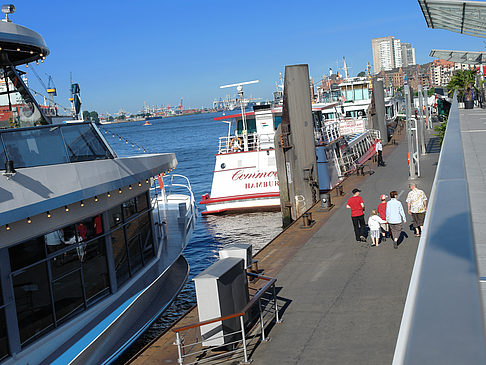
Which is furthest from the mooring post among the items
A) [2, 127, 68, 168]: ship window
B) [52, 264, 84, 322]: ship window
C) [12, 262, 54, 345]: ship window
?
[12, 262, 54, 345]: ship window

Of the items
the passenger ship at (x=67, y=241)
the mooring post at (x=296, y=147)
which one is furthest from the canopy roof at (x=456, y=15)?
the passenger ship at (x=67, y=241)

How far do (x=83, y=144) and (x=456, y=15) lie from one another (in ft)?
58.2

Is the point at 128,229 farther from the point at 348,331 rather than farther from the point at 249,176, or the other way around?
the point at 249,176

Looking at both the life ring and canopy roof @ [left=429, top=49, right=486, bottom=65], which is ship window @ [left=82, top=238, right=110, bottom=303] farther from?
canopy roof @ [left=429, top=49, right=486, bottom=65]

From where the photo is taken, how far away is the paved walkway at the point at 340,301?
24.9 feet

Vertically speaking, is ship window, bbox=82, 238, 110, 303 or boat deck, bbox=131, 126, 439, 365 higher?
ship window, bbox=82, 238, 110, 303

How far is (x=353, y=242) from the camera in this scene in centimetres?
1369

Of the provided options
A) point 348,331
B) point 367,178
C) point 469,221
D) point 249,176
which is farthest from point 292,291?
point 249,176

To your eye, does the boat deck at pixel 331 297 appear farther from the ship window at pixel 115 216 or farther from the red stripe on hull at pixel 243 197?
the red stripe on hull at pixel 243 197

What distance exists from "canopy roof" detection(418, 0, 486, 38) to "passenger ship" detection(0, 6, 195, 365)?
45.5 feet

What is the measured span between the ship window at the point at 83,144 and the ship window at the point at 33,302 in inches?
75.4

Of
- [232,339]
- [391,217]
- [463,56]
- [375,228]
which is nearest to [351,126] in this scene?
[463,56]

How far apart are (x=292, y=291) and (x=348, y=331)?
229 centimetres

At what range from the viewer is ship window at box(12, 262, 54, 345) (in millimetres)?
8180
